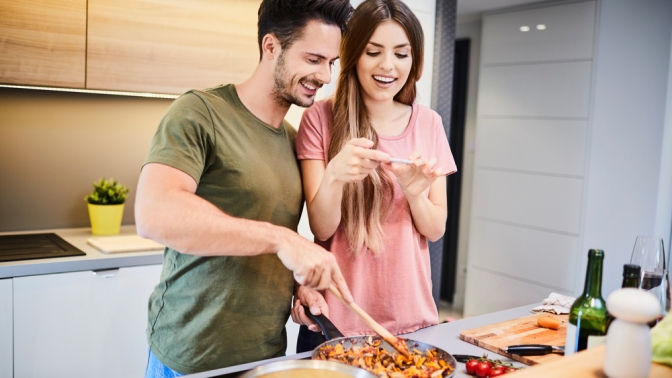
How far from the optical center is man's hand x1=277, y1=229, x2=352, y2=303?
113cm

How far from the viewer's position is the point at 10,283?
85.7 inches

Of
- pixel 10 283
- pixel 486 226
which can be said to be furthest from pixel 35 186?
pixel 486 226

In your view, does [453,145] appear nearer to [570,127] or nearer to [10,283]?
[570,127]

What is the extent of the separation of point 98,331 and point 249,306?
1.26 metres

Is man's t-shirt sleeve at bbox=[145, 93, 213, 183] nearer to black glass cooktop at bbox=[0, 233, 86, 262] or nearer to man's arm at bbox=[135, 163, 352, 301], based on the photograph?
man's arm at bbox=[135, 163, 352, 301]

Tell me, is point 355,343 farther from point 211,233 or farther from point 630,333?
point 630,333

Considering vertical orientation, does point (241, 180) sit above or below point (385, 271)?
above

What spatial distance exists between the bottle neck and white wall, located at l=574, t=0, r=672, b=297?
3085mm

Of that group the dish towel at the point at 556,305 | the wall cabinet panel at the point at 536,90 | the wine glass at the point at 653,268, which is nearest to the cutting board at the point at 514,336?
the dish towel at the point at 556,305

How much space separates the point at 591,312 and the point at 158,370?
0.98 metres

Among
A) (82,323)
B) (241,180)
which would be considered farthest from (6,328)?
(241,180)

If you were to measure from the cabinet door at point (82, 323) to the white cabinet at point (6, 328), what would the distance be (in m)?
0.02

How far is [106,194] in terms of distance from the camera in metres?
2.83

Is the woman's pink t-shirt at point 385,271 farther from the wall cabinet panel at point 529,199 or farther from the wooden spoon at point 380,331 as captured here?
the wall cabinet panel at point 529,199
